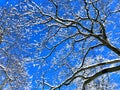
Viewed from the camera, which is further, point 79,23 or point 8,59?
point 8,59

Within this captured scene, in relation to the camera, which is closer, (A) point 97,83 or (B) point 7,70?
(A) point 97,83

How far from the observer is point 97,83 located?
53.1 ft

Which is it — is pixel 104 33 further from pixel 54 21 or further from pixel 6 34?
pixel 6 34

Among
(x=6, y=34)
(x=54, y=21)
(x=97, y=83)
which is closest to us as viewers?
(x=54, y=21)

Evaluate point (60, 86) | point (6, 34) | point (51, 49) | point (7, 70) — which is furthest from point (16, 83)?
point (60, 86)

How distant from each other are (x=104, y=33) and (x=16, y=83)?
899 centimetres

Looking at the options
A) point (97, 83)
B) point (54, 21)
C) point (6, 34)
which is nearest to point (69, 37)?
point (54, 21)

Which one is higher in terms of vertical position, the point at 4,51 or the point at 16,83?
the point at 4,51

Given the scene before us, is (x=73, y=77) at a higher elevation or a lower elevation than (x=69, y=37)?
lower

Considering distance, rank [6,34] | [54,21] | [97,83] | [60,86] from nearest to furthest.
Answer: [60,86] → [54,21] → [97,83] → [6,34]

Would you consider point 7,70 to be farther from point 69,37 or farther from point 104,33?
point 104,33

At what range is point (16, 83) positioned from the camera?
19250 mm

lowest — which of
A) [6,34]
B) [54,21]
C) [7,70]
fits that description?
[54,21]

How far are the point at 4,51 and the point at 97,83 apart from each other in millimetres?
6241
